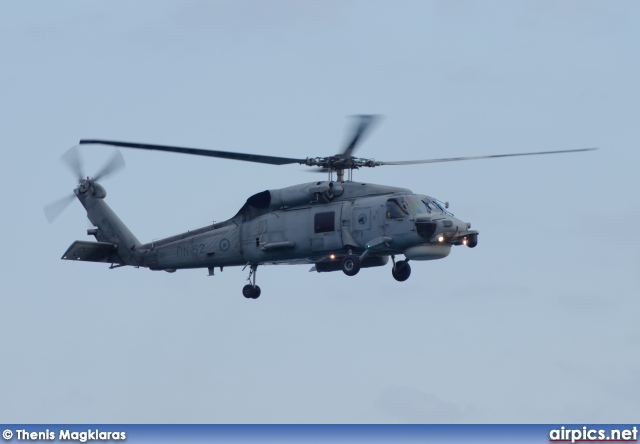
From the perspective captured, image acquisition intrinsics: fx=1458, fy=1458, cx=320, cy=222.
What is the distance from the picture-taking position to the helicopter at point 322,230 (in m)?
50.5

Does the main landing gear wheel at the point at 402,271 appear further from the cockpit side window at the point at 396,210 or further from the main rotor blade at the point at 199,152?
the main rotor blade at the point at 199,152

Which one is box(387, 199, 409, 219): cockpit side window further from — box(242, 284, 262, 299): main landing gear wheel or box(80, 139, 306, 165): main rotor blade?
box(242, 284, 262, 299): main landing gear wheel

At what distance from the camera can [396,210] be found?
50781 millimetres

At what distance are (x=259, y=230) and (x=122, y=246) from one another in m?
7.01

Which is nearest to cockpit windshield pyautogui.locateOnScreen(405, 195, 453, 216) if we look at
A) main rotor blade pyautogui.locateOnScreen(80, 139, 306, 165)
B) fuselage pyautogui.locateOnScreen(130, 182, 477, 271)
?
fuselage pyautogui.locateOnScreen(130, 182, 477, 271)

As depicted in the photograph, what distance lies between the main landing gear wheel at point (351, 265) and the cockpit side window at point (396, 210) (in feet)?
6.38

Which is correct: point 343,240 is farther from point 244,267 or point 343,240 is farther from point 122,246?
point 122,246

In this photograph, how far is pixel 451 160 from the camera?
50.7m

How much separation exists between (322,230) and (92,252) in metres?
10.8

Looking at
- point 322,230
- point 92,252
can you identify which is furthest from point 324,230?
point 92,252

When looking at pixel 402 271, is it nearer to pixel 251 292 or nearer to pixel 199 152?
pixel 251 292

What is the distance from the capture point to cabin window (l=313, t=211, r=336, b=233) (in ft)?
170

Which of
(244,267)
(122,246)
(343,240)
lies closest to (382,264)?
(343,240)

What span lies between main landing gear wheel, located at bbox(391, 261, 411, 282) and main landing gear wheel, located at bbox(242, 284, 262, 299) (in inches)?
227
